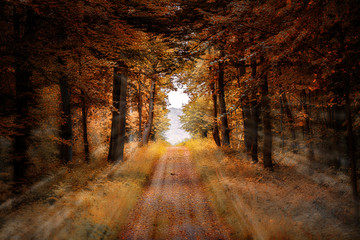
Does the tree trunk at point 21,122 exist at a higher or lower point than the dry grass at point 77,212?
higher

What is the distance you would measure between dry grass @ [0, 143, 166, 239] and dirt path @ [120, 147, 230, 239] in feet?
1.65

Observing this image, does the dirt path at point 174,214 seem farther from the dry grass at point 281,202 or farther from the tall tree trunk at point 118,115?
the tall tree trunk at point 118,115

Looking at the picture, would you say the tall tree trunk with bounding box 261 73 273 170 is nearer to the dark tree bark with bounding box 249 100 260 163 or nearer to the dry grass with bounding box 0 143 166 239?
the dark tree bark with bounding box 249 100 260 163

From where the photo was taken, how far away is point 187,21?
929 cm

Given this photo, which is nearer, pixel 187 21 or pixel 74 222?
pixel 74 222

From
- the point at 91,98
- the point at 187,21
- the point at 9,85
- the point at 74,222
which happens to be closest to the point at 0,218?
the point at 74,222

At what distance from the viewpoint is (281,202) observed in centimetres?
659

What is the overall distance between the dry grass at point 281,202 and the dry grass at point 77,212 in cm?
355

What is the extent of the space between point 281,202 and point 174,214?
3712 millimetres

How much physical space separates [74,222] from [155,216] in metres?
2.71

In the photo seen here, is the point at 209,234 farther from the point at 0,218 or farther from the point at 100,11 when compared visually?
the point at 100,11

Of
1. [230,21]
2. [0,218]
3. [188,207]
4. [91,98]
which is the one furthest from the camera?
[91,98]

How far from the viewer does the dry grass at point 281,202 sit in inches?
195

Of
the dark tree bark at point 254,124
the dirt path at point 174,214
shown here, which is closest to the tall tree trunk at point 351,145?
the dirt path at point 174,214
